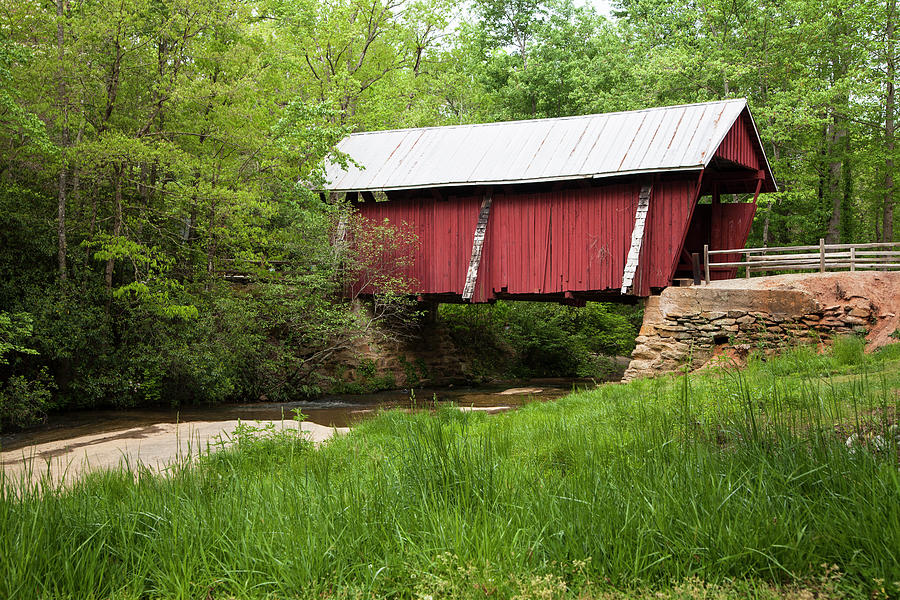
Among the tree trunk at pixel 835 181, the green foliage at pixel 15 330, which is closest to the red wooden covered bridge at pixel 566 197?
the tree trunk at pixel 835 181

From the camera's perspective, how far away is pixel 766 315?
1168 cm

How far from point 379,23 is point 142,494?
2285 cm

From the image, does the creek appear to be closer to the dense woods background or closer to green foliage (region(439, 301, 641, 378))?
the dense woods background

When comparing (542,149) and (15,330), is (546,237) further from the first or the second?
(15,330)

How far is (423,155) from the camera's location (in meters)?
17.2

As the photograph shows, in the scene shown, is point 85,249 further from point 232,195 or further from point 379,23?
point 379,23

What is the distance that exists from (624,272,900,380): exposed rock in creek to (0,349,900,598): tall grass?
8133mm

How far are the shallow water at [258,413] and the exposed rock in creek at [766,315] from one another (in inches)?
91.1

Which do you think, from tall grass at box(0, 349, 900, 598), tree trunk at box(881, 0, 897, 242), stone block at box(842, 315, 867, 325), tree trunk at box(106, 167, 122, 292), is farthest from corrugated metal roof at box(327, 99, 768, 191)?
tall grass at box(0, 349, 900, 598)

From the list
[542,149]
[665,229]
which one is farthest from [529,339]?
[665,229]

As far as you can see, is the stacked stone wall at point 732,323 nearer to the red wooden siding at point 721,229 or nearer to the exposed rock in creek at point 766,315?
the exposed rock in creek at point 766,315

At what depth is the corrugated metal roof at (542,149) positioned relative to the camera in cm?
1421

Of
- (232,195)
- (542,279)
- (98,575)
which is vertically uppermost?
(232,195)

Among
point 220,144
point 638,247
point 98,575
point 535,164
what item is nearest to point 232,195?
point 220,144
